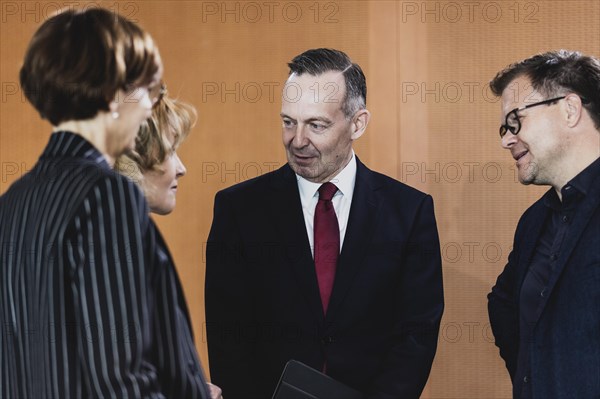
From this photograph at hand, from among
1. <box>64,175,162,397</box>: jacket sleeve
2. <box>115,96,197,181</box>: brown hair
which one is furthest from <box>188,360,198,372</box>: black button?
<box>115,96,197,181</box>: brown hair

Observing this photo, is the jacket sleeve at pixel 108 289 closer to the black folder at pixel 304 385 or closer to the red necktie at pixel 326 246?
the black folder at pixel 304 385

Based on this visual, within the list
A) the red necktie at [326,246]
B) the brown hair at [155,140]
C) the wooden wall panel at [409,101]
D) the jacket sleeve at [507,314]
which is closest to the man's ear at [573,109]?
the jacket sleeve at [507,314]

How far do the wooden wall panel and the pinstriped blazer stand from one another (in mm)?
1953

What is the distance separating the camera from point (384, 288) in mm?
2314

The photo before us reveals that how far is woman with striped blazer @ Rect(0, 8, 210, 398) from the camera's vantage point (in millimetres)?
1264

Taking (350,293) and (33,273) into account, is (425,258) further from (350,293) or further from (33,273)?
(33,273)

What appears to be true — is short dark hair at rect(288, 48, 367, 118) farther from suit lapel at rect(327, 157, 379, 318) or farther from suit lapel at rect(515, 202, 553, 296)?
suit lapel at rect(515, 202, 553, 296)

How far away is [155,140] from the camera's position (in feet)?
6.45

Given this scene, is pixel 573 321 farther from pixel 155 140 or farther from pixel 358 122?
pixel 155 140

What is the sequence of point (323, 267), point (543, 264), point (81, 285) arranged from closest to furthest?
point (81, 285) → point (543, 264) → point (323, 267)

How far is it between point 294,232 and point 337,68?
1.77ft

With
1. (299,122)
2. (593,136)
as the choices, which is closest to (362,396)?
(299,122)

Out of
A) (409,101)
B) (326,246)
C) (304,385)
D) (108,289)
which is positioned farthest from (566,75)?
(108,289)

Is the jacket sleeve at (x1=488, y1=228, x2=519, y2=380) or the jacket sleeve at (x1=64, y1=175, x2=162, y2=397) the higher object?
the jacket sleeve at (x1=64, y1=175, x2=162, y2=397)
